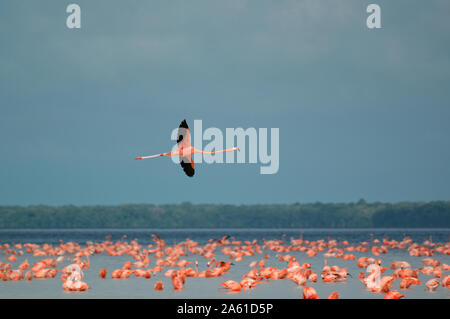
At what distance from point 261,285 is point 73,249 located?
2175cm

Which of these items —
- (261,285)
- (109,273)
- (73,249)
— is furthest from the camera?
(73,249)

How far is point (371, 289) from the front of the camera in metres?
20.8
